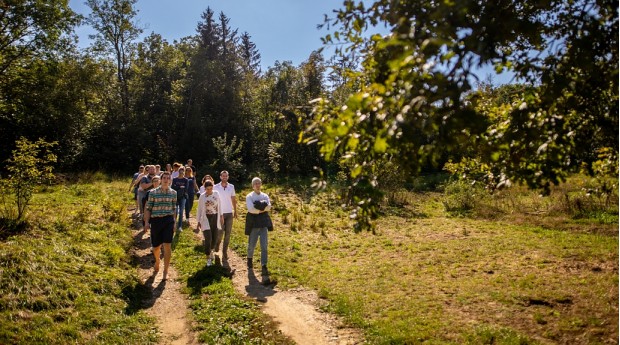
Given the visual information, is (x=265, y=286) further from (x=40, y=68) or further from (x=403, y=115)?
(x=40, y=68)

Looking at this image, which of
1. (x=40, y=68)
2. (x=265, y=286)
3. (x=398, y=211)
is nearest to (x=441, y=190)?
(x=398, y=211)

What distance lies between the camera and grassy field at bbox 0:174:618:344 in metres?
6.43

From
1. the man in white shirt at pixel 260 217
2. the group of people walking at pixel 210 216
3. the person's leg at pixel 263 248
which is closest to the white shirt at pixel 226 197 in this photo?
the group of people walking at pixel 210 216

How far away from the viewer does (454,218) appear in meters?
17.4

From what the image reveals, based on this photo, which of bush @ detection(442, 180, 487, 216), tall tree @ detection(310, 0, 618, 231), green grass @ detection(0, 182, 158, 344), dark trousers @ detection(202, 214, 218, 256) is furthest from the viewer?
bush @ detection(442, 180, 487, 216)

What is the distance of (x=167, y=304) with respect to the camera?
26.2ft

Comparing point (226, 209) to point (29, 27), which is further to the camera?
point (29, 27)

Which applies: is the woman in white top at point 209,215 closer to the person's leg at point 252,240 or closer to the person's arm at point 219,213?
the person's arm at point 219,213

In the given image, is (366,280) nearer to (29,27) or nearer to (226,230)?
(226,230)

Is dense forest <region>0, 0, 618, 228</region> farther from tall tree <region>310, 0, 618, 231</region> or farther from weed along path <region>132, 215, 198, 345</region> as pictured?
weed along path <region>132, 215, 198, 345</region>

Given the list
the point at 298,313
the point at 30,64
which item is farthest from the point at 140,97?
the point at 298,313

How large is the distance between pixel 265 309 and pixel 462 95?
5.69m

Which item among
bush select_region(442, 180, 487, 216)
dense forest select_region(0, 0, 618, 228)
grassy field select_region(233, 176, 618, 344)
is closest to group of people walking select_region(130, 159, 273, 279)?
grassy field select_region(233, 176, 618, 344)

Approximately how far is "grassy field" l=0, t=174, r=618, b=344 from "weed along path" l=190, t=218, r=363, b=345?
0.26 meters
